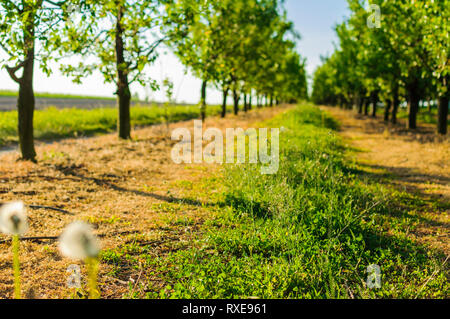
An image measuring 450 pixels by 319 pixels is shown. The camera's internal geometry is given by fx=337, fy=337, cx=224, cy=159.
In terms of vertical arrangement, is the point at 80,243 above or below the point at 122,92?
below

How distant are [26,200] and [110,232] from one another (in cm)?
255

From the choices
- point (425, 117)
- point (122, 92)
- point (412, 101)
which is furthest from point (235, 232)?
point (425, 117)

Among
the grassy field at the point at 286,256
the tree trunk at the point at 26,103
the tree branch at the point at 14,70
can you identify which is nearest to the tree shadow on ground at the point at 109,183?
the grassy field at the point at 286,256

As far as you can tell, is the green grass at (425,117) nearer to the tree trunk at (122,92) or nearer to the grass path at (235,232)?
the grass path at (235,232)

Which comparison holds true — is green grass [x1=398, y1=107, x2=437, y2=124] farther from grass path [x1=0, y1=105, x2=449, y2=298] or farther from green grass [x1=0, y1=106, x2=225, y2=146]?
grass path [x1=0, y1=105, x2=449, y2=298]

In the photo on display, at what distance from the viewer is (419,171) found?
897 cm

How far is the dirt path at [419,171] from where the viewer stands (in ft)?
16.7

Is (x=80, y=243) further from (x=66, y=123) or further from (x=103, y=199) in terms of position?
(x=66, y=123)

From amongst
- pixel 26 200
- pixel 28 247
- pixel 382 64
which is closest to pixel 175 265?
pixel 28 247

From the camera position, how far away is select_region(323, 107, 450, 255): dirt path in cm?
510

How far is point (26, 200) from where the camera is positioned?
618 cm

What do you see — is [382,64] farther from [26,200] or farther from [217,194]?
[26,200]

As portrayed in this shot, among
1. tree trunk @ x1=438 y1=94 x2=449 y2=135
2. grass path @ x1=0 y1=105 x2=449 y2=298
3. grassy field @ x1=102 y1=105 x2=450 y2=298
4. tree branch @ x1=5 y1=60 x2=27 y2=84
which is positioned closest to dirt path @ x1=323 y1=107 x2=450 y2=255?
grass path @ x1=0 y1=105 x2=449 y2=298

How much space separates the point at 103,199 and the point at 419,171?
7.92m
